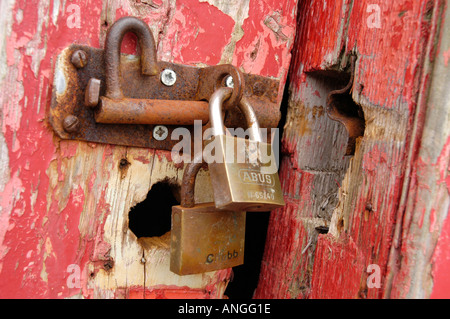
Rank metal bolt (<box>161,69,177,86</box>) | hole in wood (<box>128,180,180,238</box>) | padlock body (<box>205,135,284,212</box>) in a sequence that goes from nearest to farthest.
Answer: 1. padlock body (<box>205,135,284,212</box>)
2. metal bolt (<box>161,69,177,86</box>)
3. hole in wood (<box>128,180,180,238</box>)

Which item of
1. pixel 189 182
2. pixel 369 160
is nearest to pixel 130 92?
pixel 189 182

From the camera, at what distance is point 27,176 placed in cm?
67

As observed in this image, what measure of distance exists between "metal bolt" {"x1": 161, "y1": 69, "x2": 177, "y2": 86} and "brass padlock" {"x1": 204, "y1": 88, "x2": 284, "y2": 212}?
0.35 feet

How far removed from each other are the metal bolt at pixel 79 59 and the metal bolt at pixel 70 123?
0.08 m

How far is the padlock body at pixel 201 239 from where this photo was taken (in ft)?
2.26

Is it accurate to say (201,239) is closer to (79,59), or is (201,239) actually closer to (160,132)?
(160,132)

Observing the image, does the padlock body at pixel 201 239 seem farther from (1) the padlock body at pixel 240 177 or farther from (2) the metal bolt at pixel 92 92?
(2) the metal bolt at pixel 92 92

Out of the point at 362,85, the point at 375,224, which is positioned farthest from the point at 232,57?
the point at 375,224

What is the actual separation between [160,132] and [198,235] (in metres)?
0.20

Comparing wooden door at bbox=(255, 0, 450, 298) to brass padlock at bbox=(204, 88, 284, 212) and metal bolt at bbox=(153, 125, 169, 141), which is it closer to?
brass padlock at bbox=(204, 88, 284, 212)

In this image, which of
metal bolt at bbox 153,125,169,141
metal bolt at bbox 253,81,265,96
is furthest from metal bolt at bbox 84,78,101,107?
metal bolt at bbox 253,81,265,96

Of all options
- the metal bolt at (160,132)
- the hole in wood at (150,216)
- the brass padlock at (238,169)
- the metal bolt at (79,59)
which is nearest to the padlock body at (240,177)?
the brass padlock at (238,169)

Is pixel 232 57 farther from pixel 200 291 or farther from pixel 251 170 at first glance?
pixel 200 291

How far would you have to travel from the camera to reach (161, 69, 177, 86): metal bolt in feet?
2.42
